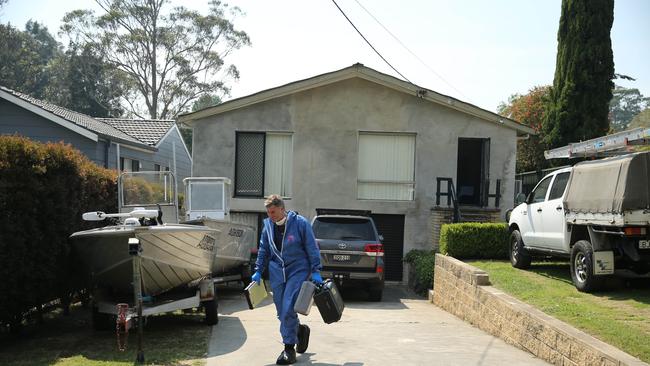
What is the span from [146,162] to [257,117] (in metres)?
8.32

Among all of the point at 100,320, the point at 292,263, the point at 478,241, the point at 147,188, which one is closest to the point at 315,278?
the point at 292,263

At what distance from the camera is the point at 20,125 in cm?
2023

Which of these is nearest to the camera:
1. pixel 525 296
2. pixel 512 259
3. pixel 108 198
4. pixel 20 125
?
pixel 525 296

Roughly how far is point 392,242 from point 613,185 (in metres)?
10.2

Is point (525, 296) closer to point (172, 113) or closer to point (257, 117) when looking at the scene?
point (257, 117)

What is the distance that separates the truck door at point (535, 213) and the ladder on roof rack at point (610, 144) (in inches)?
24.5

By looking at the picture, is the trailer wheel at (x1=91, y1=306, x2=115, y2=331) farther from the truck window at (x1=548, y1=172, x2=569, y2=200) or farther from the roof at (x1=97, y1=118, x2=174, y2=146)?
the roof at (x1=97, y1=118, x2=174, y2=146)

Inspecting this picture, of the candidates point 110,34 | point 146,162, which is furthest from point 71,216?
point 110,34

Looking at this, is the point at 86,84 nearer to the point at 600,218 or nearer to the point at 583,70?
the point at 583,70

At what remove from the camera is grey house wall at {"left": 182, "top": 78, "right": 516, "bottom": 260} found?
18.5 meters

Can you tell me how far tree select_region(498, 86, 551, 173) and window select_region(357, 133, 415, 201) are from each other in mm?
13597

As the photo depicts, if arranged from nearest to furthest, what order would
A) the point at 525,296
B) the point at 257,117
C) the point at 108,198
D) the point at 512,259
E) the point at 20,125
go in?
1. the point at 525,296
2. the point at 108,198
3. the point at 512,259
4. the point at 257,117
5. the point at 20,125

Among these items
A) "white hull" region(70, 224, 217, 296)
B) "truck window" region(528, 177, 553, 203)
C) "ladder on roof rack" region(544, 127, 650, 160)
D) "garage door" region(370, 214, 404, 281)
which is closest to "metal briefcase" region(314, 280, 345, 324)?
"white hull" region(70, 224, 217, 296)

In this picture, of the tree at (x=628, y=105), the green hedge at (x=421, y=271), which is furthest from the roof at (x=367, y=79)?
the tree at (x=628, y=105)
